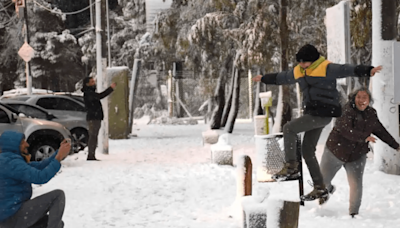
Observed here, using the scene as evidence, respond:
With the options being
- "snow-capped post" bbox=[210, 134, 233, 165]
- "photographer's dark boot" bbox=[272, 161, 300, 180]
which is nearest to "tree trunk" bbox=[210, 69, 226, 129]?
"snow-capped post" bbox=[210, 134, 233, 165]

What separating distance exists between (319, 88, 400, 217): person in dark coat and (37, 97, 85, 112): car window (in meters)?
11.6

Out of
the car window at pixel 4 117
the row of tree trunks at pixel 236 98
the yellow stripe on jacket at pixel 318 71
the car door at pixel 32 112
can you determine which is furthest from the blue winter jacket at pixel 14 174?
the row of tree trunks at pixel 236 98

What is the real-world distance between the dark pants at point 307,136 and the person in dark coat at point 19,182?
9.12 ft

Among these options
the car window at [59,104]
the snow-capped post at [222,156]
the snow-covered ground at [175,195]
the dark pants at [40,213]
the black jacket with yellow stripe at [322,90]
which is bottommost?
the snow-covered ground at [175,195]

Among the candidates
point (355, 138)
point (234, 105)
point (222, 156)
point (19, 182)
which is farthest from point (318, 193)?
point (234, 105)

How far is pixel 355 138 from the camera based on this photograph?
6320mm

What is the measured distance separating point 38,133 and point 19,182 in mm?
7960

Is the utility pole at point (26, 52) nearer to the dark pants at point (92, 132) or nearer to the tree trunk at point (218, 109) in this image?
the tree trunk at point (218, 109)

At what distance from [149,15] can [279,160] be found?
1022 inches

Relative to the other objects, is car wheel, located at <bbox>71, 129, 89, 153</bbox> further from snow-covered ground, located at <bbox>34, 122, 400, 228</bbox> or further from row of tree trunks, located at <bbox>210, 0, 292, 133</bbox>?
row of tree trunks, located at <bbox>210, 0, 292, 133</bbox>

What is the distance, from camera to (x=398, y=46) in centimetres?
991

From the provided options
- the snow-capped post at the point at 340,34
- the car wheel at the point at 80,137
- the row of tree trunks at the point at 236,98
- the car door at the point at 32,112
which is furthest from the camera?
the row of tree trunks at the point at 236,98

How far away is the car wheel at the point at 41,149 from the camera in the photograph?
40.9 ft

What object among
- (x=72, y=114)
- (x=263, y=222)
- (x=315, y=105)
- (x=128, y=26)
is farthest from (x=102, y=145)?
(x=128, y=26)
